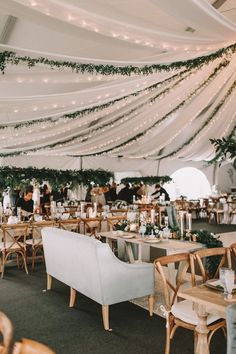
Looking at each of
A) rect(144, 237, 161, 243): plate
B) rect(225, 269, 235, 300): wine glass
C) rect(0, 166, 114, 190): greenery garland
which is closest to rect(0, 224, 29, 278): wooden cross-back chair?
rect(0, 166, 114, 190): greenery garland

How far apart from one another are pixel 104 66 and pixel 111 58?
2.51 feet

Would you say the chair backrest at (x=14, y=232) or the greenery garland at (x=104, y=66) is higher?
the greenery garland at (x=104, y=66)

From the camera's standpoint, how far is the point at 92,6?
298cm

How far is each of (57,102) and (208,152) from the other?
8.72 m

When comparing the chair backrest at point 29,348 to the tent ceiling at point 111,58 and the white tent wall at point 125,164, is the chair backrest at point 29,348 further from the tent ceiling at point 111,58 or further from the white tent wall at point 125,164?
the white tent wall at point 125,164

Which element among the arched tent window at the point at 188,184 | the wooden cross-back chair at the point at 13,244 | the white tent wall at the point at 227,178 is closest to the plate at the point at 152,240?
the wooden cross-back chair at the point at 13,244

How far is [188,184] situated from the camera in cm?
1672

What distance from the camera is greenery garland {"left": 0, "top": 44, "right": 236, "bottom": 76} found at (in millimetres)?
3425

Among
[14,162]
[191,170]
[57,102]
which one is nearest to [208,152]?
[191,170]

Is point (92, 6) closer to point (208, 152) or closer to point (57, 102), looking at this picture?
point (57, 102)

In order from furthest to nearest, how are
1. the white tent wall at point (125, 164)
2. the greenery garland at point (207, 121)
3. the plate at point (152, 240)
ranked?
1. the white tent wall at point (125, 164)
2. the greenery garland at point (207, 121)
3. the plate at point (152, 240)

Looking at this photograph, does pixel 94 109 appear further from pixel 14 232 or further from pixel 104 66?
pixel 14 232

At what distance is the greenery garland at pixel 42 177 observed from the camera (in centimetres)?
796

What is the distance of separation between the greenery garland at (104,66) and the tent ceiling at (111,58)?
88mm
